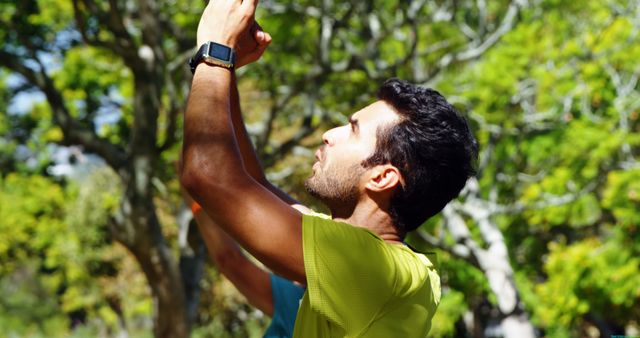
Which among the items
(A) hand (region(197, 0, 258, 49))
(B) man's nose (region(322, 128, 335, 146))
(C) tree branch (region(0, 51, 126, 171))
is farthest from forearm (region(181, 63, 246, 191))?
(C) tree branch (region(0, 51, 126, 171))

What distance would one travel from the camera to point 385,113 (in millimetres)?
1981

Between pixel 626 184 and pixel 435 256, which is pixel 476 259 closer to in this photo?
pixel 626 184

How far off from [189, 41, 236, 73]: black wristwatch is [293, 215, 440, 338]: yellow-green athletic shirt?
14.0 inches

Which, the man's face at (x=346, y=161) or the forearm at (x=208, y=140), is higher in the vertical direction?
the forearm at (x=208, y=140)

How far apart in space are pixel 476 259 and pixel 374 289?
929 centimetres

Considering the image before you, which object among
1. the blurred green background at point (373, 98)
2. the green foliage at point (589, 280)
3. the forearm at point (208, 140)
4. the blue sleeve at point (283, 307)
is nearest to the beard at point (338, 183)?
the forearm at point (208, 140)

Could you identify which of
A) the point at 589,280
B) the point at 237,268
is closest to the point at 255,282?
the point at 237,268

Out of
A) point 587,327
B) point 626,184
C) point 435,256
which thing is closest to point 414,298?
point 435,256

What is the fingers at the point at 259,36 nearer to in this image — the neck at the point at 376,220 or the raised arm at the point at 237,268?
the neck at the point at 376,220

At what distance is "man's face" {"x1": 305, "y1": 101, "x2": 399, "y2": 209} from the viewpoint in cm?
193

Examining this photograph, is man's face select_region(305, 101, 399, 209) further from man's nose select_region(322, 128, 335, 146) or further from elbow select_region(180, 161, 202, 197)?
elbow select_region(180, 161, 202, 197)

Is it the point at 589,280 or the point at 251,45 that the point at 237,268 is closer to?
the point at 251,45

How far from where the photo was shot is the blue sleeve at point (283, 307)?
277 cm

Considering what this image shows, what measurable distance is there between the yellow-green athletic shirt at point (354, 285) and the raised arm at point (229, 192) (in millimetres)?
37
